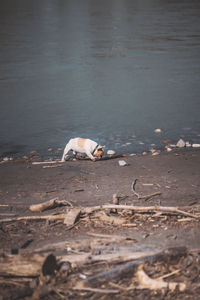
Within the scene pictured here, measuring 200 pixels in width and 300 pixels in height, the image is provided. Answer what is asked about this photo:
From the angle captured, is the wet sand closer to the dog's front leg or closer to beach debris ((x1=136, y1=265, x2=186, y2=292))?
the dog's front leg

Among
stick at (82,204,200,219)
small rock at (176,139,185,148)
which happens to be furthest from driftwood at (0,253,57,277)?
small rock at (176,139,185,148)

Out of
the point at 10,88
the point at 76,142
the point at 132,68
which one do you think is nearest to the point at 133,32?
the point at 132,68

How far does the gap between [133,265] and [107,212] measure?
162cm

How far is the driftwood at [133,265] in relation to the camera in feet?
12.4

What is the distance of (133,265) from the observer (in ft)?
12.7

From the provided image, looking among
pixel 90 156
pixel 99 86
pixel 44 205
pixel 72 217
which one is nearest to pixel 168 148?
pixel 90 156

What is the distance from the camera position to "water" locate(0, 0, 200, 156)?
11.7 metres

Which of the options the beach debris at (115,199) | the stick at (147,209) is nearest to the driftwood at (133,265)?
the stick at (147,209)

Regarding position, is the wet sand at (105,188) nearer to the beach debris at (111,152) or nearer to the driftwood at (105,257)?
the driftwood at (105,257)

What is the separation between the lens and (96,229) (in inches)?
200

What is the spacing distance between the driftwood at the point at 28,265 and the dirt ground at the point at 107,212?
0.31ft

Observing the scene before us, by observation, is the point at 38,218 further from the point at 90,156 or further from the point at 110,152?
the point at 110,152

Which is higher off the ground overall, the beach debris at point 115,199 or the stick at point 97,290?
the stick at point 97,290

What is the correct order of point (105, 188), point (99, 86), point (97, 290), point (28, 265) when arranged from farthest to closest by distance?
point (99, 86) → point (105, 188) → point (28, 265) → point (97, 290)
